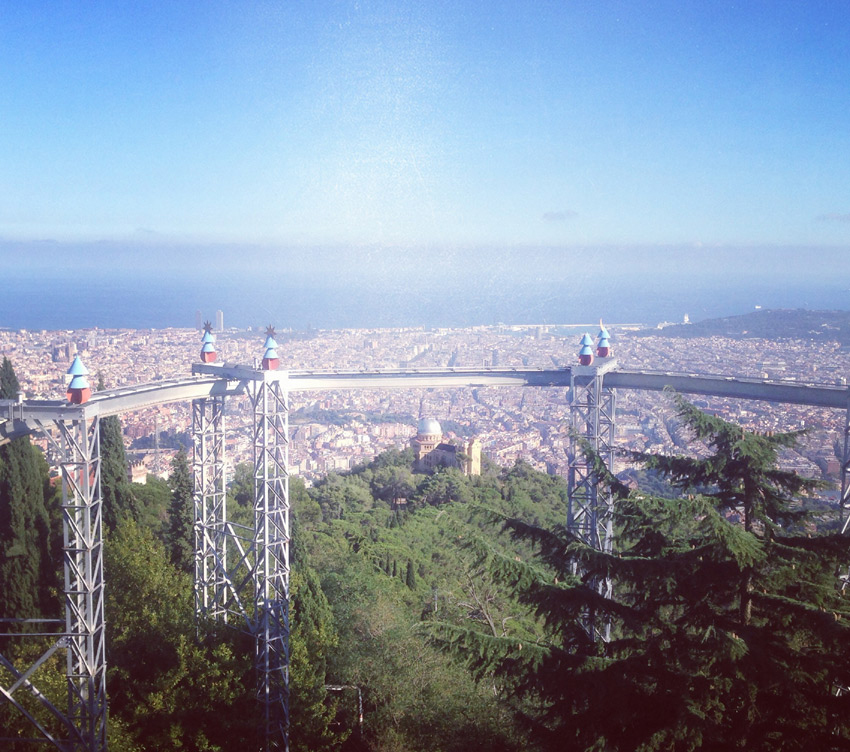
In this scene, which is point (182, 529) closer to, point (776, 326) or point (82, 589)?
point (82, 589)

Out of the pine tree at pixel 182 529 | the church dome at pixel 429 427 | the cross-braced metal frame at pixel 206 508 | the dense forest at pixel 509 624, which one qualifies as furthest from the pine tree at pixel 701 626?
the church dome at pixel 429 427

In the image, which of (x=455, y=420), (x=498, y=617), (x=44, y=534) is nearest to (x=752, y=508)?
(x=498, y=617)

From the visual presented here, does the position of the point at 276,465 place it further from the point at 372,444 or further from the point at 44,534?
the point at 372,444

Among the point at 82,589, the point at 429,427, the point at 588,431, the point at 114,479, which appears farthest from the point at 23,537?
the point at 429,427

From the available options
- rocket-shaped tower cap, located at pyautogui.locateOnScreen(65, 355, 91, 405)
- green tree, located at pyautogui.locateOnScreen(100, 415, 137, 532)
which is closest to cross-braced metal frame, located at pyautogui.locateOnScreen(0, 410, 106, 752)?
rocket-shaped tower cap, located at pyautogui.locateOnScreen(65, 355, 91, 405)

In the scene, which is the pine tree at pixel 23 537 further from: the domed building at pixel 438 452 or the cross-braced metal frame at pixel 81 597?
the domed building at pixel 438 452

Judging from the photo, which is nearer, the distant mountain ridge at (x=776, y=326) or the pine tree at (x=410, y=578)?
the pine tree at (x=410, y=578)
